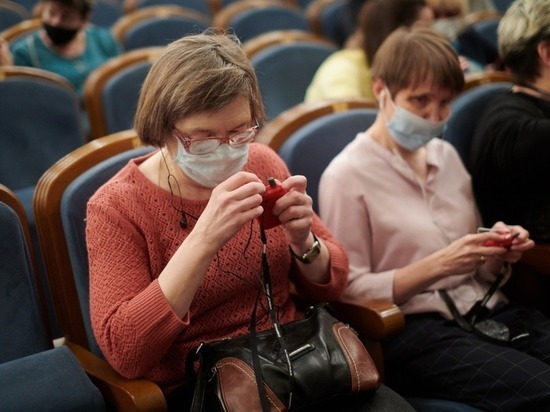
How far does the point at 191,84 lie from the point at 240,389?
523 millimetres

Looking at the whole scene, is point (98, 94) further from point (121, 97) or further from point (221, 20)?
point (221, 20)

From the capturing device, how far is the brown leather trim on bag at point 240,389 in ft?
4.29

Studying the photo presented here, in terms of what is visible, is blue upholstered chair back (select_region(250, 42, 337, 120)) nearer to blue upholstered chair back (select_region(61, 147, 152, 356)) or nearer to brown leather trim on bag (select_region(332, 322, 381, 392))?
blue upholstered chair back (select_region(61, 147, 152, 356))

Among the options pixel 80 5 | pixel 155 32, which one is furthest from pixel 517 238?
pixel 155 32

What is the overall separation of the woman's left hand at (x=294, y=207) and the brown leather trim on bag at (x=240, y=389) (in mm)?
270

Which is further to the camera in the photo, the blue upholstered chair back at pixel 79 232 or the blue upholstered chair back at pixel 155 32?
the blue upholstered chair back at pixel 155 32

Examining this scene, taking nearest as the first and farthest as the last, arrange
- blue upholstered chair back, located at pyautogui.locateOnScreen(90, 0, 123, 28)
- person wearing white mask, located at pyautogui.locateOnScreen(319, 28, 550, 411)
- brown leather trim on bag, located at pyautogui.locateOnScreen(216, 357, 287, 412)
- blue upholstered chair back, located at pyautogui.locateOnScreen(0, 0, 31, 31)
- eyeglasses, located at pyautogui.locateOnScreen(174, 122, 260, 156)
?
brown leather trim on bag, located at pyautogui.locateOnScreen(216, 357, 287, 412), eyeglasses, located at pyautogui.locateOnScreen(174, 122, 260, 156), person wearing white mask, located at pyautogui.locateOnScreen(319, 28, 550, 411), blue upholstered chair back, located at pyautogui.locateOnScreen(0, 0, 31, 31), blue upholstered chair back, located at pyautogui.locateOnScreen(90, 0, 123, 28)

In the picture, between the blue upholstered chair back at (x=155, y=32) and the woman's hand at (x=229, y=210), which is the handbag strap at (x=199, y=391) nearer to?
the woman's hand at (x=229, y=210)

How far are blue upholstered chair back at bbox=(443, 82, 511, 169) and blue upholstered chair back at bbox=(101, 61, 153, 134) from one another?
3.67 feet

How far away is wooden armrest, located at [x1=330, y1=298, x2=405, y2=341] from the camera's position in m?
1.59

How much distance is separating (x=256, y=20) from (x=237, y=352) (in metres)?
2.98

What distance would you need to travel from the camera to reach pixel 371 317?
5.28 ft

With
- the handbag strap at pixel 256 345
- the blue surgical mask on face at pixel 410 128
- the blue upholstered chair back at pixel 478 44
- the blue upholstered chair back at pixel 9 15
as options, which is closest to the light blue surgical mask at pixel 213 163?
the handbag strap at pixel 256 345

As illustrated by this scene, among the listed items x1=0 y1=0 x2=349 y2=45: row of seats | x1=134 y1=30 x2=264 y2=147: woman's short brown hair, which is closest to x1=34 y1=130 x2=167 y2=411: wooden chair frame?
x1=134 y1=30 x2=264 y2=147: woman's short brown hair
